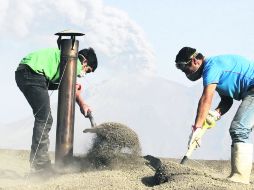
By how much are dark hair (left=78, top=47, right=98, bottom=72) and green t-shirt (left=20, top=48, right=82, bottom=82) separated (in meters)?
0.33

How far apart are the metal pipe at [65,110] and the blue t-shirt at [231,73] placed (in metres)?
1.94

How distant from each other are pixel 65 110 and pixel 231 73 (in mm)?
2273

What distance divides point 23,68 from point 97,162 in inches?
59.0

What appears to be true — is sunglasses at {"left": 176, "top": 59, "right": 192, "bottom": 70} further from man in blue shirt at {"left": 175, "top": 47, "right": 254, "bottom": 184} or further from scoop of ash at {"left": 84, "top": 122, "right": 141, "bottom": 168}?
scoop of ash at {"left": 84, "top": 122, "right": 141, "bottom": 168}

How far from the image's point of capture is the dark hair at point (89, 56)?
6727 mm

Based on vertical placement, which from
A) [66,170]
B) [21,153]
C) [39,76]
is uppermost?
[39,76]

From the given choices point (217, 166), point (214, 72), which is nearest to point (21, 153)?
point (217, 166)

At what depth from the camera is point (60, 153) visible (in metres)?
6.51

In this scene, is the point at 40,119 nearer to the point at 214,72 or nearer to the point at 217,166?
the point at 214,72

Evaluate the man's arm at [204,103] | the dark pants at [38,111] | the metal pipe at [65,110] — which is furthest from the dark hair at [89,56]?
the man's arm at [204,103]

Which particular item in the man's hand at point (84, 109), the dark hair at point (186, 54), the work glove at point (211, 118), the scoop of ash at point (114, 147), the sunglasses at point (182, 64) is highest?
the dark hair at point (186, 54)

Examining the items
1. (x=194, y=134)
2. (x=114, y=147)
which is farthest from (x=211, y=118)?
(x=114, y=147)

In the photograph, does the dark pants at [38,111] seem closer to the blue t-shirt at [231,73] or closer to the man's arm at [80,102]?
the man's arm at [80,102]

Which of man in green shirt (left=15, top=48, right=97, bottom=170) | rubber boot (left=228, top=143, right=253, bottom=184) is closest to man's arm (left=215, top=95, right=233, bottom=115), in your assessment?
rubber boot (left=228, top=143, right=253, bottom=184)
